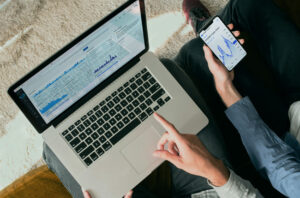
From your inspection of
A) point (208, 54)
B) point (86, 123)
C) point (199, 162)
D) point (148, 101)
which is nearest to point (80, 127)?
point (86, 123)

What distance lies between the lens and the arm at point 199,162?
0.73 m

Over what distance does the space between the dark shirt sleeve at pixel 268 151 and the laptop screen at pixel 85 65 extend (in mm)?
391

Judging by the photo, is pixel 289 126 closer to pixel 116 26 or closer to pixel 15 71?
pixel 116 26

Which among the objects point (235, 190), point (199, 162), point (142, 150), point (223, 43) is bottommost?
point (235, 190)

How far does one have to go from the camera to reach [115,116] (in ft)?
2.90

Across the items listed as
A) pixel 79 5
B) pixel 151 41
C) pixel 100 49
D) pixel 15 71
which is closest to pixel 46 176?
pixel 100 49

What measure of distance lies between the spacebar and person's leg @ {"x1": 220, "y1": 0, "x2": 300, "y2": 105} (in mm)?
540

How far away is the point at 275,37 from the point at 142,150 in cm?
61

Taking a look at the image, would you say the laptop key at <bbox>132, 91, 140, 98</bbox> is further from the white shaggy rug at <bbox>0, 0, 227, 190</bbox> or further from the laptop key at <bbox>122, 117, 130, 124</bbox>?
the white shaggy rug at <bbox>0, 0, 227, 190</bbox>

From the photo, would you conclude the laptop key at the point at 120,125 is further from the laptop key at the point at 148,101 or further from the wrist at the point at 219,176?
the wrist at the point at 219,176

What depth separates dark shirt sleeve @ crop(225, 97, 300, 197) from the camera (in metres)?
0.79

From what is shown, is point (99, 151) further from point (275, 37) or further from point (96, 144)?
point (275, 37)

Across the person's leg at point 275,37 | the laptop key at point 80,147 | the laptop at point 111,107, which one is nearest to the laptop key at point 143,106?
the laptop at point 111,107

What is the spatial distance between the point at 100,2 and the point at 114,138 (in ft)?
2.95
